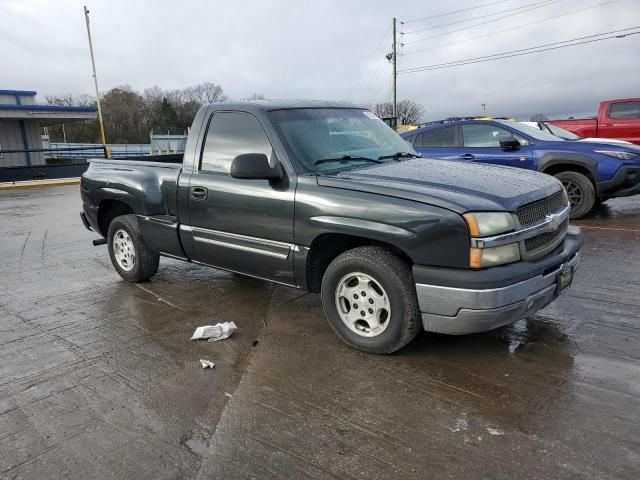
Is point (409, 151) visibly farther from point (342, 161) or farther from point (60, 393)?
point (60, 393)

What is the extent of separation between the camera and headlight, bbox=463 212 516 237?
312 cm

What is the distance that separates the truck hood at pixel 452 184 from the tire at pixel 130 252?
2.67 metres

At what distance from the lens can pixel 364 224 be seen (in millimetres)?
3486

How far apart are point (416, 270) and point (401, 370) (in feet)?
2.34

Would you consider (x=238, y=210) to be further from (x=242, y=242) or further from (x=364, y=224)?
(x=364, y=224)

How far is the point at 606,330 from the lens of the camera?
3.99 m

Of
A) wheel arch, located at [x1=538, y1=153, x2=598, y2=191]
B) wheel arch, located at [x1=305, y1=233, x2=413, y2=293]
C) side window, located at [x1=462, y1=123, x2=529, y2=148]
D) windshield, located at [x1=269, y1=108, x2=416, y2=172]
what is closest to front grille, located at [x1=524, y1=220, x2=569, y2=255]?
wheel arch, located at [x1=305, y1=233, x2=413, y2=293]

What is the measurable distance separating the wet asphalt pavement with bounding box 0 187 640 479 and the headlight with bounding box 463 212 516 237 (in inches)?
38.4

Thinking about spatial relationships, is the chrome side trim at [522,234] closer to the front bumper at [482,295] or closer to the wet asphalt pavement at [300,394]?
the front bumper at [482,295]

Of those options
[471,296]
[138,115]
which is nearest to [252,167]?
[471,296]

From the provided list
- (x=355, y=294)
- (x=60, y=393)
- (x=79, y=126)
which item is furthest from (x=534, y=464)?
(x=79, y=126)

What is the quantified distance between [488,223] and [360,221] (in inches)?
33.1

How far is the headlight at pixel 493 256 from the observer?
314cm

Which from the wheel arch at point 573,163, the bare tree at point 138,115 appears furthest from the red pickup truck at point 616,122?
the bare tree at point 138,115
